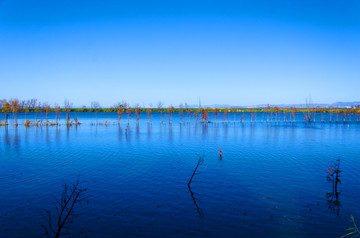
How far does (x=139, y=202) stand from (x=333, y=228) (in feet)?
20.5

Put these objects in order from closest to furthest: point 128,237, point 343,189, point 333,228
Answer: point 128,237 → point 333,228 → point 343,189

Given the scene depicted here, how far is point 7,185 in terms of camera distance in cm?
1091

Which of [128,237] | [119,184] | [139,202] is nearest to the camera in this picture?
[128,237]

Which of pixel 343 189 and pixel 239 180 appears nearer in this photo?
pixel 343 189

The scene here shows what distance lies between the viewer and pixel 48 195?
9.80 metres

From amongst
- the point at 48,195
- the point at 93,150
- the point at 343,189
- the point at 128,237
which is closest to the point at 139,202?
the point at 128,237

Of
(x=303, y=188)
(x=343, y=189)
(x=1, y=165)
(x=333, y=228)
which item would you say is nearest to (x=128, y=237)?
(x=333, y=228)

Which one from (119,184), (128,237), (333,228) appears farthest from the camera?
(119,184)

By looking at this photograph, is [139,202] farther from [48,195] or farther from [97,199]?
[48,195]

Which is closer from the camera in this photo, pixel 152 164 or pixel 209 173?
pixel 209 173

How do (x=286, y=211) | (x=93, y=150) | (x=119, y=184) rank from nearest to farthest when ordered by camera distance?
1. (x=286, y=211)
2. (x=119, y=184)
3. (x=93, y=150)

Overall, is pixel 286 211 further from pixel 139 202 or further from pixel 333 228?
pixel 139 202

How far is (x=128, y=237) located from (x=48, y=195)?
4698mm

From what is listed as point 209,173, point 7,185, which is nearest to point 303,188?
point 209,173
